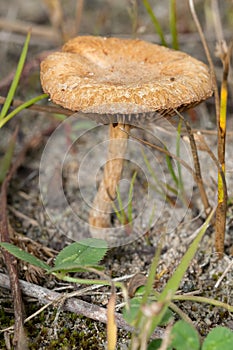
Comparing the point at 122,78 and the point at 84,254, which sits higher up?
the point at 122,78

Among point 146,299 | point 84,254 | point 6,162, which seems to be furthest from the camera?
point 6,162

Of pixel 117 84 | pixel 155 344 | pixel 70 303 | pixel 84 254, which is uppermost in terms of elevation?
pixel 117 84

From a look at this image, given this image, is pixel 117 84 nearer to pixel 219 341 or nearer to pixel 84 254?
pixel 84 254

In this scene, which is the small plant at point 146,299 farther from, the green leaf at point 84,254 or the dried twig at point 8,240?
the dried twig at point 8,240

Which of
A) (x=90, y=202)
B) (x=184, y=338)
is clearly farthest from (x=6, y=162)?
(x=184, y=338)

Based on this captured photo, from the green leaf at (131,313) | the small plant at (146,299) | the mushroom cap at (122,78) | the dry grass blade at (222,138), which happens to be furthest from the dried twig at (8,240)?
the dry grass blade at (222,138)

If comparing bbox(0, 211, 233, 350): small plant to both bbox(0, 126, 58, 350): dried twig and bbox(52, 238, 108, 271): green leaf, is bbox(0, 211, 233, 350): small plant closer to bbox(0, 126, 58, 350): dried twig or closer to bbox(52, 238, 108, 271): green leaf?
bbox(52, 238, 108, 271): green leaf

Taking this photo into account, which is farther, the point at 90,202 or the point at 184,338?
the point at 90,202
